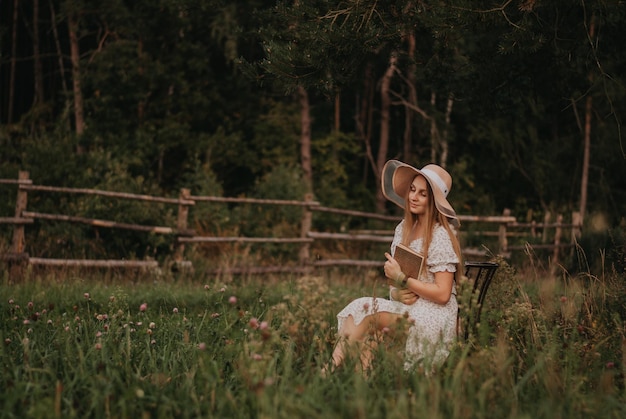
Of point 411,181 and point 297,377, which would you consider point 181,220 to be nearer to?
point 411,181

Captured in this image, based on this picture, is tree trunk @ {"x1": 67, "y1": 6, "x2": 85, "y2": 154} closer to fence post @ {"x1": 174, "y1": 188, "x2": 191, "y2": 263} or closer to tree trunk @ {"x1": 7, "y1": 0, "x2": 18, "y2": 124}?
tree trunk @ {"x1": 7, "y1": 0, "x2": 18, "y2": 124}

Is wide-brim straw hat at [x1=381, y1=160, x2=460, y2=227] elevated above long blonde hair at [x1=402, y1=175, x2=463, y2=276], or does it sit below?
above

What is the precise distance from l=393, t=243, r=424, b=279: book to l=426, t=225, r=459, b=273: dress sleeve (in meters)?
0.07

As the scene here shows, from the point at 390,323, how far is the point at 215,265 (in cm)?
631

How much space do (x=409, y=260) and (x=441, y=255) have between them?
0.18 m

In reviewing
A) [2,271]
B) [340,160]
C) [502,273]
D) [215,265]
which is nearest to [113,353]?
[502,273]

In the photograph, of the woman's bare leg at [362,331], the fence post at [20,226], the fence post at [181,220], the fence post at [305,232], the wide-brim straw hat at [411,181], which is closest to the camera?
the woman's bare leg at [362,331]

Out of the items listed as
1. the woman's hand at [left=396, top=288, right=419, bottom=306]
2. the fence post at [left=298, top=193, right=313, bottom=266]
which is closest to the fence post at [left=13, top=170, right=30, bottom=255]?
the fence post at [left=298, top=193, right=313, bottom=266]

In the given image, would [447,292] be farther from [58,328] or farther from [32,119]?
[32,119]

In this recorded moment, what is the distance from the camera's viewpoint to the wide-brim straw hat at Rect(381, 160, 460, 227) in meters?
4.14

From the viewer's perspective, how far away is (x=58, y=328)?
14.8 feet

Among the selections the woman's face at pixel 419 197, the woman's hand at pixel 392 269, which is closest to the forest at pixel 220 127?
the woman's face at pixel 419 197

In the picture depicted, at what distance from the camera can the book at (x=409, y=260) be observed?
3.99 meters

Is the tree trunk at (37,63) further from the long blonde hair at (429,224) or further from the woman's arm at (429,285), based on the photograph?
the woman's arm at (429,285)
